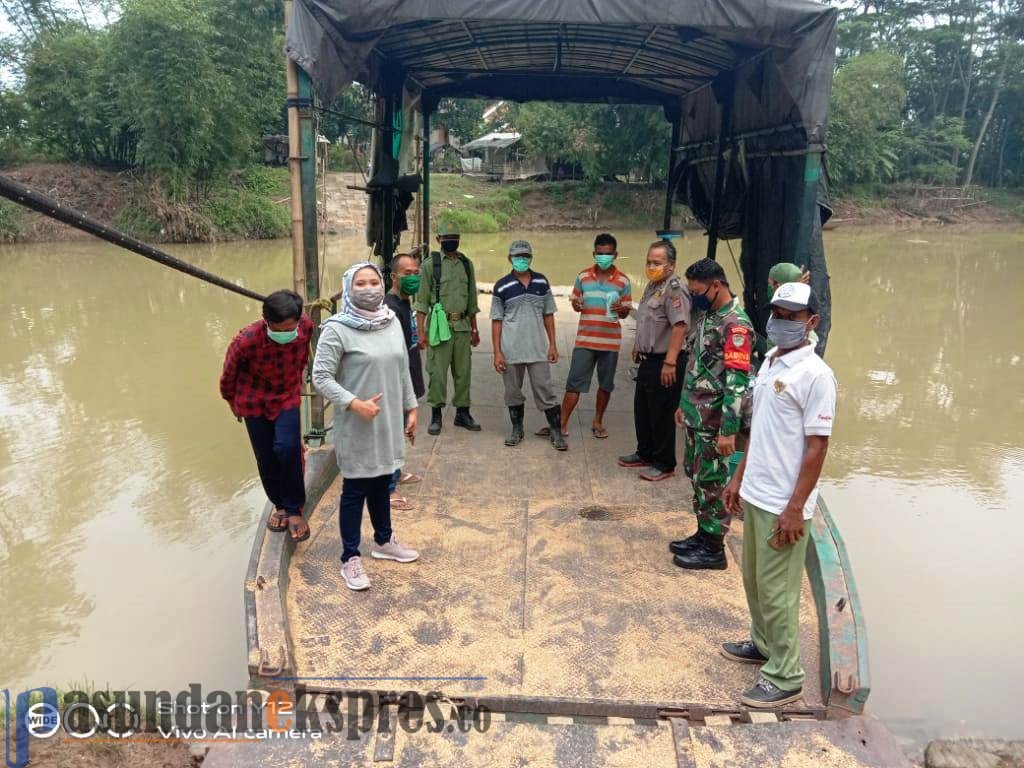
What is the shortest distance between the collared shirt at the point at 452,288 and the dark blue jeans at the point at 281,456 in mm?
1750

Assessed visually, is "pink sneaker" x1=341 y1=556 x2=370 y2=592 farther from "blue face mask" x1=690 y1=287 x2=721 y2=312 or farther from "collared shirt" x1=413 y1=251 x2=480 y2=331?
"collared shirt" x1=413 y1=251 x2=480 y2=331

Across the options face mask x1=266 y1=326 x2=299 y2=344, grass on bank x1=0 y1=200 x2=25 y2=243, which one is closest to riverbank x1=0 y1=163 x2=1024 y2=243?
grass on bank x1=0 y1=200 x2=25 y2=243

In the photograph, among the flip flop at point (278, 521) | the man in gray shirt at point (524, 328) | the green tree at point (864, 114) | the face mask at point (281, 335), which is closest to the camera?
the face mask at point (281, 335)

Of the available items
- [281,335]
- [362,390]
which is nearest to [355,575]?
[362,390]

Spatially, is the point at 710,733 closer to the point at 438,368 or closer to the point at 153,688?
the point at 153,688

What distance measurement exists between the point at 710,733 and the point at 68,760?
234cm

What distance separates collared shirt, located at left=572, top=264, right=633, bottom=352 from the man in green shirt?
2.54ft

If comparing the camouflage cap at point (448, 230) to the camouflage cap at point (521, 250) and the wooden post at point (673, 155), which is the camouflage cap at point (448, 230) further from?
the wooden post at point (673, 155)

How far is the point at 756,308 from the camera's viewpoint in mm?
5414

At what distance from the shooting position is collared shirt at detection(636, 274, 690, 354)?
4258 mm

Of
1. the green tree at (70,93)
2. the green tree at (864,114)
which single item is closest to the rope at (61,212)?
the green tree at (70,93)

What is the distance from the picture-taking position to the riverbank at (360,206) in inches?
883

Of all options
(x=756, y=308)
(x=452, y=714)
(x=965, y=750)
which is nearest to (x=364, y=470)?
(x=452, y=714)

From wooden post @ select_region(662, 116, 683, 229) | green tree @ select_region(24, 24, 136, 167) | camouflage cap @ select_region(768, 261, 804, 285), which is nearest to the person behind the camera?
camouflage cap @ select_region(768, 261, 804, 285)
